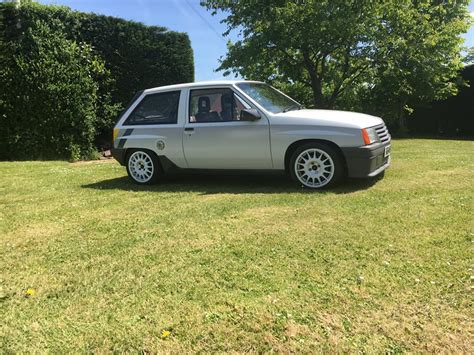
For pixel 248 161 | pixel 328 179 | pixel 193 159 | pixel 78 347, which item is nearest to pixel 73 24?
pixel 193 159

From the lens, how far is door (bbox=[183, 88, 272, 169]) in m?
6.11

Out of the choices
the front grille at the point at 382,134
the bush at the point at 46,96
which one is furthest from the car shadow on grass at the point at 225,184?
the bush at the point at 46,96

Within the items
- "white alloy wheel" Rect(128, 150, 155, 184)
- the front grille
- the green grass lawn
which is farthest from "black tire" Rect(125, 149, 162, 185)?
the front grille

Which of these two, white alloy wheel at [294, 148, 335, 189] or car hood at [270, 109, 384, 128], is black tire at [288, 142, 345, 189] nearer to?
white alloy wheel at [294, 148, 335, 189]

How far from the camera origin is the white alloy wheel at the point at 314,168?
19.1 feet

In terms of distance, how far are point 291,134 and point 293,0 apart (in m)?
9.89

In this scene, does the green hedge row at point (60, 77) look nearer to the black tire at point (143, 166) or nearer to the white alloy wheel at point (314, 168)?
the black tire at point (143, 166)

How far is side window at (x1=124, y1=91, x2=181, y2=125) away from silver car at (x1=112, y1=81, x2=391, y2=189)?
0.02 m

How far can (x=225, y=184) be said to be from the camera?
22.3 ft

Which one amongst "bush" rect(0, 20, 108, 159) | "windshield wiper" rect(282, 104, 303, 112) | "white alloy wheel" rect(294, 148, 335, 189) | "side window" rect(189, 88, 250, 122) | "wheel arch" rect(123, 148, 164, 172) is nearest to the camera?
"white alloy wheel" rect(294, 148, 335, 189)

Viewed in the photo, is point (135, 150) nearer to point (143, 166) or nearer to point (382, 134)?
point (143, 166)

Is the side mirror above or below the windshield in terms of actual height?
below

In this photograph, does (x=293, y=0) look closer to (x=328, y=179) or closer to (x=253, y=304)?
(x=328, y=179)

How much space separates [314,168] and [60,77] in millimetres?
7735
